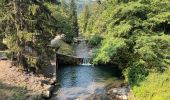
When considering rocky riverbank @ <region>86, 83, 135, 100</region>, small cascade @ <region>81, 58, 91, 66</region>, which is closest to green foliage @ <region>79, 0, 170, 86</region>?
rocky riverbank @ <region>86, 83, 135, 100</region>

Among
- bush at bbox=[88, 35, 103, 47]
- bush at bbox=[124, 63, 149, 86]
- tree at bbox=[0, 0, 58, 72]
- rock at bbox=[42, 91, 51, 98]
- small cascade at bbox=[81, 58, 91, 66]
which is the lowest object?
rock at bbox=[42, 91, 51, 98]

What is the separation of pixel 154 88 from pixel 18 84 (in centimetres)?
1067

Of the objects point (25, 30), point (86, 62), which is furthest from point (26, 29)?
point (86, 62)

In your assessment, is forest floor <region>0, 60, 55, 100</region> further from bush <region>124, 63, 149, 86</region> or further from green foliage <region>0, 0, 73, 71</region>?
bush <region>124, 63, 149, 86</region>

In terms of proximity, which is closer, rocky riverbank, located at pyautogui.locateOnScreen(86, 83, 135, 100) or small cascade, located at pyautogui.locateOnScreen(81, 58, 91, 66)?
rocky riverbank, located at pyautogui.locateOnScreen(86, 83, 135, 100)

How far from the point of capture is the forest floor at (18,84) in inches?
901

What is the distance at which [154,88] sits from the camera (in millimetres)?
23594

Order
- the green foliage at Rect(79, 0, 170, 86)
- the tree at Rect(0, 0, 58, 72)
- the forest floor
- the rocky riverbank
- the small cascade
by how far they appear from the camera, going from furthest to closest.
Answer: the small cascade → the tree at Rect(0, 0, 58, 72) → the green foliage at Rect(79, 0, 170, 86) → the rocky riverbank → the forest floor

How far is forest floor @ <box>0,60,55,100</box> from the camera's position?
901 inches

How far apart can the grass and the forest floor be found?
759cm

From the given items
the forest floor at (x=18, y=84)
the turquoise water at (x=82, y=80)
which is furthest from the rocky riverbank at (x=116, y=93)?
the forest floor at (x=18, y=84)

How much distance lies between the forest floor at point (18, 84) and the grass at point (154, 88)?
7586 mm

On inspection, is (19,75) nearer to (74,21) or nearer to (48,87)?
(48,87)

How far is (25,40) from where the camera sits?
2731 cm
